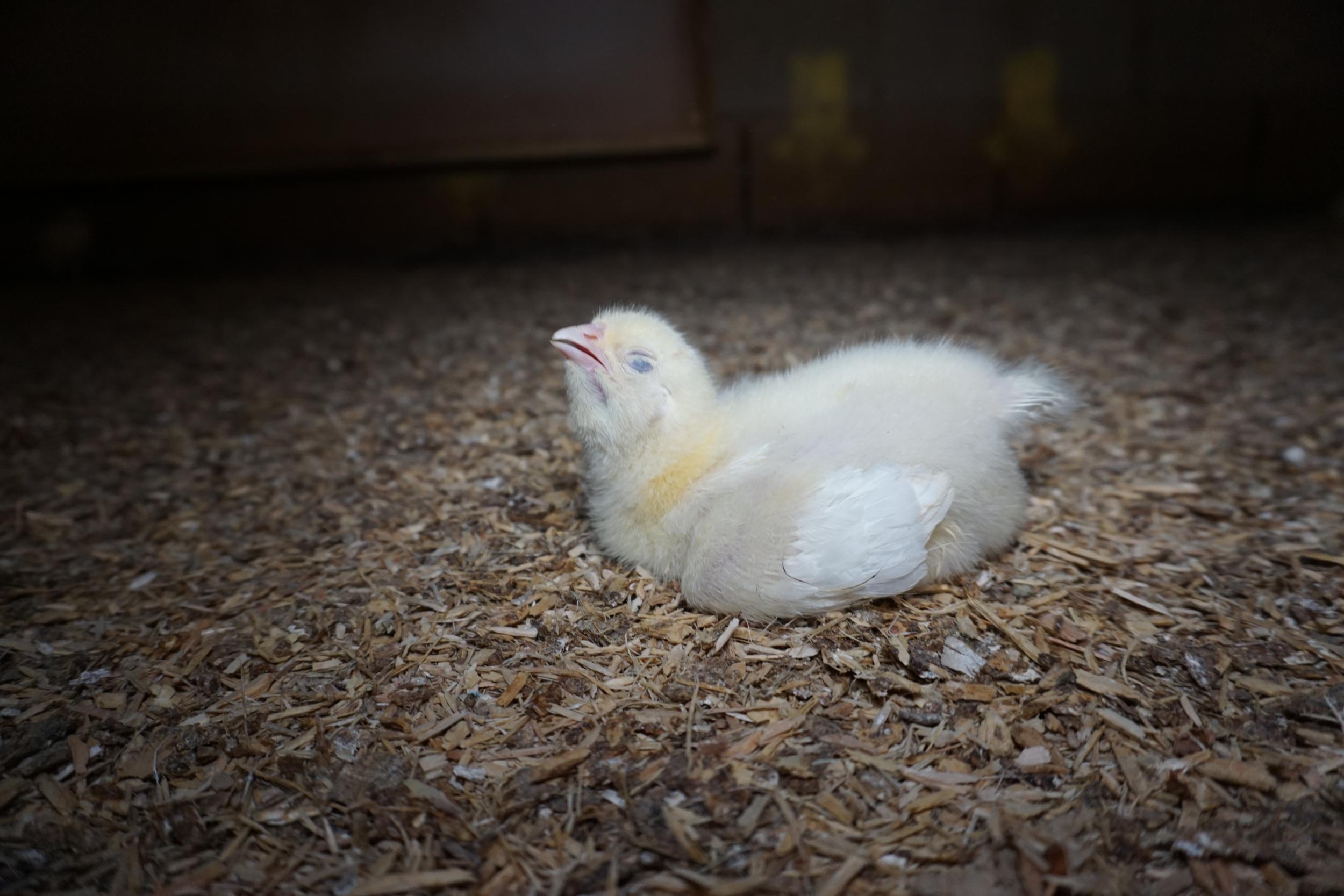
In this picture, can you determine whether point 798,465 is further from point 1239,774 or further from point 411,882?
point 411,882

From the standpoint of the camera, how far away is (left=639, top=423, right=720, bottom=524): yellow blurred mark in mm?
2377

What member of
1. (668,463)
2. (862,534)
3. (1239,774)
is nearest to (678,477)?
(668,463)

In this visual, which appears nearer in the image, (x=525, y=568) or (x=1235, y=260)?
(x=525, y=568)

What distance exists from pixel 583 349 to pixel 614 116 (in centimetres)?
506

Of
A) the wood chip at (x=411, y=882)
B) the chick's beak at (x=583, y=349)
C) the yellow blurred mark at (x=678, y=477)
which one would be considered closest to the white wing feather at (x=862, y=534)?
the yellow blurred mark at (x=678, y=477)

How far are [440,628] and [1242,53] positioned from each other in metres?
7.59

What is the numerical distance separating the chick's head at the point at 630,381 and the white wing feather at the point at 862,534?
1.62ft

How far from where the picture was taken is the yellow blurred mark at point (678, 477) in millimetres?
2377

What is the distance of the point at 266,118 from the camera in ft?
21.9

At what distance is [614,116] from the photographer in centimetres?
678

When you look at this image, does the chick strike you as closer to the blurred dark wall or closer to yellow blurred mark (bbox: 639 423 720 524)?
yellow blurred mark (bbox: 639 423 720 524)

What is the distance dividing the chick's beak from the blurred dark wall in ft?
16.0

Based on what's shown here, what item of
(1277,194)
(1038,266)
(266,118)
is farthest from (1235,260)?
(266,118)

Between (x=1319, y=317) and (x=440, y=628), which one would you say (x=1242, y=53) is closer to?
(x=1319, y=317)
